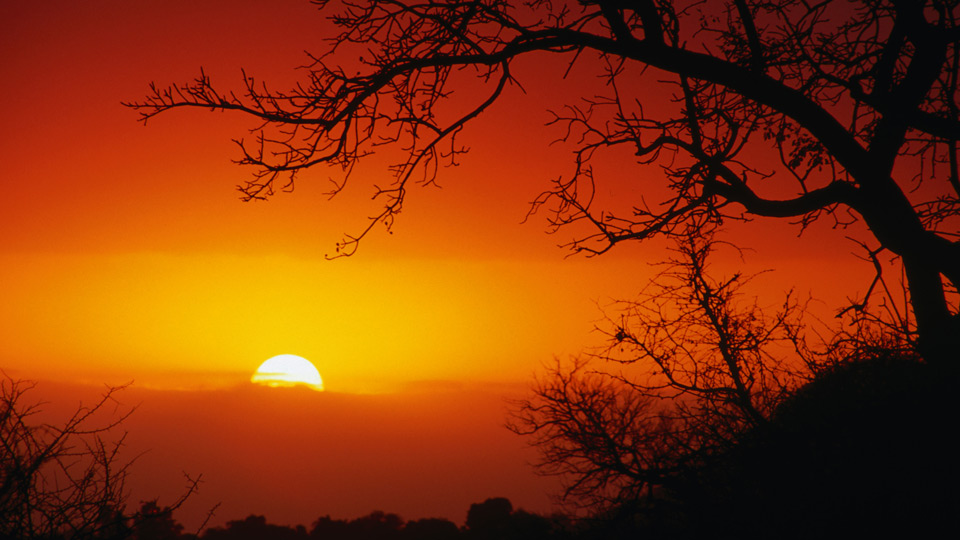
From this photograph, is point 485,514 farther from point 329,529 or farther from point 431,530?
point 329,529

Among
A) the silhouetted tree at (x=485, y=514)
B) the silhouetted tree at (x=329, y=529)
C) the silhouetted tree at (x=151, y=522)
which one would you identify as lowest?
the silhouetted tree at (x=329, y=529)

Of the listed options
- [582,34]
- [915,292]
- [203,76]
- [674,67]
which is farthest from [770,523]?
[203,76]

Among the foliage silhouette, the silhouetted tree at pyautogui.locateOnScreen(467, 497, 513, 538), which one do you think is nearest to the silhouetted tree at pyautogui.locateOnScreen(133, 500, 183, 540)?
the foliage silhouette

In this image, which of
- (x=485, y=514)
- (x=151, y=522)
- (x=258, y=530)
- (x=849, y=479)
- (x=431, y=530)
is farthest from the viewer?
(x=258, y=530)

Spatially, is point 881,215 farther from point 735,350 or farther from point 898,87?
point 735,350

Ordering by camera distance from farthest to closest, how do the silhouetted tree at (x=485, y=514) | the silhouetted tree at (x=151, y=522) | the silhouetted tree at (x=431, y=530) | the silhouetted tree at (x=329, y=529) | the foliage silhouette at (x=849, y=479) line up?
the silhouetted tree at (x=329, y=529)
the silhouetted tree at (x=431, y=530)
the silhouetted tree at (x=485, y=514)
the silhouetted tree at (x=151, y=522)
the foliage silhouette at (x=849, y=479)

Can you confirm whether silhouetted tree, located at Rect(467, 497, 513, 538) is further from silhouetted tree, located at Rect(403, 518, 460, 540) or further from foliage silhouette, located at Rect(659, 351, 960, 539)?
foliage silhouette, located at Rect(659, 351, 960, 539)

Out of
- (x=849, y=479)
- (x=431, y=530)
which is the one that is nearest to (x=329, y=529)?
(x=431, y=530)

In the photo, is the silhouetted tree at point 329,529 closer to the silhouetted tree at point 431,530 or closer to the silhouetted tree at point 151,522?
the silhouetted tree at point 431,530

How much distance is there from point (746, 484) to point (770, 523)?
29 centimetres

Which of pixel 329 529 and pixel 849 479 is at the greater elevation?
pixel 849 479

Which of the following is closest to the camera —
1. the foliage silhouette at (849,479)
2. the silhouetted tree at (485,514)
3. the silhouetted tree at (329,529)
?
the foliage silhouette at (849,479)

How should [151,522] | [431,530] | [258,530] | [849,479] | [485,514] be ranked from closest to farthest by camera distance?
[849,479] < [151,522] < [485,514] < [431,530] < [258,530]

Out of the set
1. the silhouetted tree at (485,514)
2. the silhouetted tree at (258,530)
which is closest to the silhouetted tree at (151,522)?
the silhouetted tree at (485,514)
